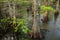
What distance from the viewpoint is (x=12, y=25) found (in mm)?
16828

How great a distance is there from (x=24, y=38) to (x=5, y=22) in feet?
8.41

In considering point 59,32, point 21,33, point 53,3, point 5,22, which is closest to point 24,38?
point 21,33

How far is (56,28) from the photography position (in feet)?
57.7

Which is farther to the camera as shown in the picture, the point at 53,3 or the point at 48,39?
the point at 53,3

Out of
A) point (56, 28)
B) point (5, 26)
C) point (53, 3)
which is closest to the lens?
point (5, 26)

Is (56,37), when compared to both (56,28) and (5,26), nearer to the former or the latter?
(56,28)

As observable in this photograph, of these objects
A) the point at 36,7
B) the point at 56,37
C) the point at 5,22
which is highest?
the point at 36,7

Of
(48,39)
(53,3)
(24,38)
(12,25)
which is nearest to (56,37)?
(48,39)

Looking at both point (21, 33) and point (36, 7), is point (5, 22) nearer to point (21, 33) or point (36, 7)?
point (21, 33)

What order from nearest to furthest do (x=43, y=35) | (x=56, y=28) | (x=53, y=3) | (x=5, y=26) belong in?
(x=43, y=35)
(x=5, y=26)
(x=56, y=28)
(x=53, y=3)

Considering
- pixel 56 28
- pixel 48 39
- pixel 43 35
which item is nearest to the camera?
pixel 48 39

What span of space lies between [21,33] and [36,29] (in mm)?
1483

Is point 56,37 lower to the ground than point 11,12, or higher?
lower

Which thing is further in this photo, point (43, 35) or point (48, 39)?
point (43, 35)
